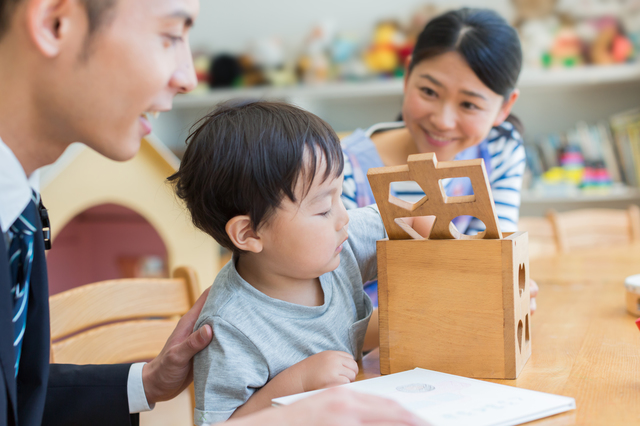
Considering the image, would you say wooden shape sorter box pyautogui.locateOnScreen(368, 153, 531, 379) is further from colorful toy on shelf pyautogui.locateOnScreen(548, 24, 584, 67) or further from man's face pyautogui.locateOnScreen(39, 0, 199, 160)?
colorful toy on shelf pyautogui.locateOnScreen(548, 24, 584, 67)

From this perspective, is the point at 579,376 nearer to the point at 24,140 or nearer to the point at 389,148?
the point at 24,140

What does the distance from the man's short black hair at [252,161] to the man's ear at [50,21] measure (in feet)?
0.79

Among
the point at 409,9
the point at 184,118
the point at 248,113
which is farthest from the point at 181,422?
the point at 409,9

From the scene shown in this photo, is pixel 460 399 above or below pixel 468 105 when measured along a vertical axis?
below

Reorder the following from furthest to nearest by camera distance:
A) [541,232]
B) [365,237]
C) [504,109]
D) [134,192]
Result: [541,232] < [134,192] < [504,109] < [365,237]

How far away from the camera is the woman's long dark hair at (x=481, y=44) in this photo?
3.79 ft

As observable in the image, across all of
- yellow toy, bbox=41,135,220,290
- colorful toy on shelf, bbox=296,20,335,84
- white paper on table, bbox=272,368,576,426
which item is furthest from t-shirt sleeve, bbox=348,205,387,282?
colorful toy on shelf, bbox=296,20,335,84

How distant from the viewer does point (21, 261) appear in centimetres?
64

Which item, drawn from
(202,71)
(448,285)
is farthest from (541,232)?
(202,71)

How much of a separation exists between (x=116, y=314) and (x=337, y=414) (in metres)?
0.68

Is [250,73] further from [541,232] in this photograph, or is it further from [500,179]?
[500,179]

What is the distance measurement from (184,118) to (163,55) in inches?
107

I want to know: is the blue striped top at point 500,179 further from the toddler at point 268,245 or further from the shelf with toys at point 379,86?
the shelf with toys at point 379,86

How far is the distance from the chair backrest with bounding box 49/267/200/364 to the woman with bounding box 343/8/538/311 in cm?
39
